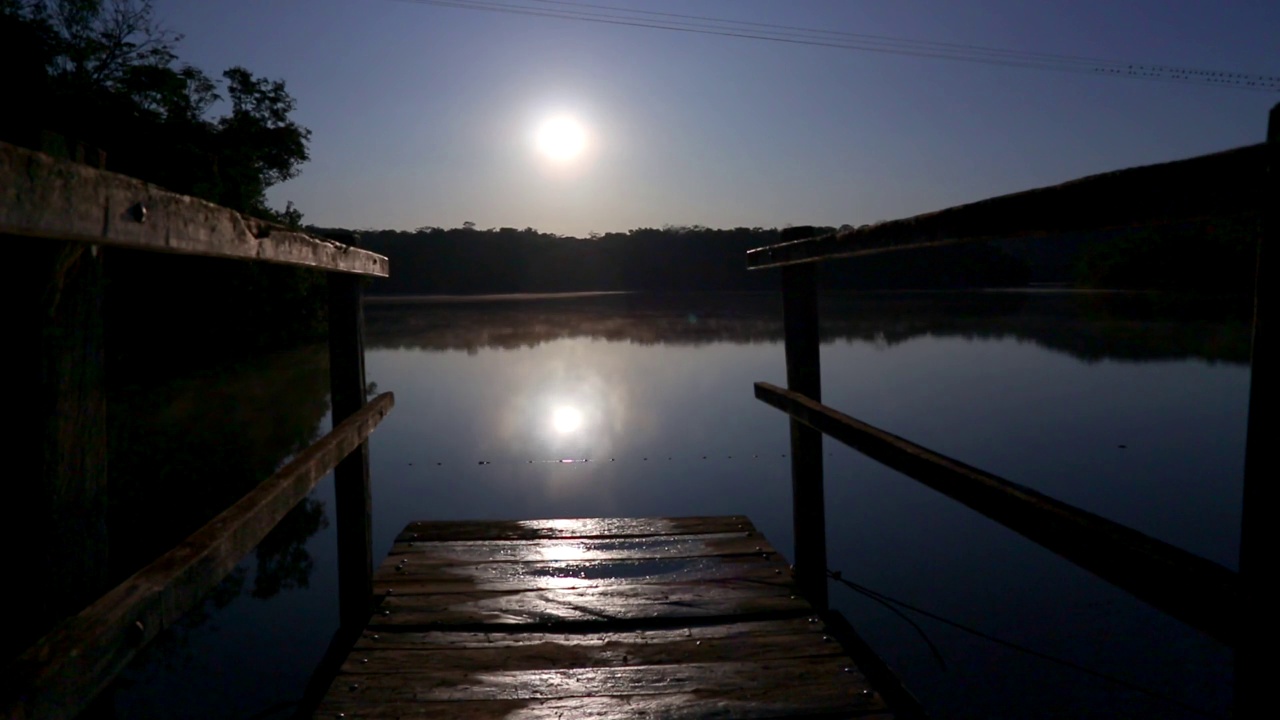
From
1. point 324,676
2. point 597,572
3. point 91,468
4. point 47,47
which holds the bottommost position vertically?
point 324,676

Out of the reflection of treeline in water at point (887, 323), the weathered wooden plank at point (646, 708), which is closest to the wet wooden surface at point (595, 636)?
the weathered wooden plank at point (646, 708)

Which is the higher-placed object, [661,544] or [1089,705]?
[661,544]

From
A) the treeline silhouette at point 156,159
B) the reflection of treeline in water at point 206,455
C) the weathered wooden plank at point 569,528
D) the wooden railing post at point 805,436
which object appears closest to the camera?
the wooden railing post at point 805,436

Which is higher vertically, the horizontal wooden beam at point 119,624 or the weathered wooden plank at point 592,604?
the horizontal wooden beam at point 119,624

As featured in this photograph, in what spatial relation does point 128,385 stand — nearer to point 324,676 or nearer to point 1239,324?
point 324,676

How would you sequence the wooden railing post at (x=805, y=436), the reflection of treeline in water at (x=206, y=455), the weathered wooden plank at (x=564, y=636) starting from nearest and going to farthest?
the weathered wooden plank at (x=564, y=636) → the wooden railing post at (x=805, y=436) → the reflection of treeline in water at (x=206, y=455)

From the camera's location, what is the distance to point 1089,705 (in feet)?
17.7

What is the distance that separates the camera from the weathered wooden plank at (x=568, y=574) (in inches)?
142

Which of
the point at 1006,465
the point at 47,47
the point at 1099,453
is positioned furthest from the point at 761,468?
the point at 47,47

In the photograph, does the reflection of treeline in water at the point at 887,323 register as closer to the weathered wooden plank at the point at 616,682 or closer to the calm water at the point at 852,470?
the calm water at the point at 852,470

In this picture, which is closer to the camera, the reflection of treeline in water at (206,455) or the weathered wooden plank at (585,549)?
the weathered wooden plank at (585,549)

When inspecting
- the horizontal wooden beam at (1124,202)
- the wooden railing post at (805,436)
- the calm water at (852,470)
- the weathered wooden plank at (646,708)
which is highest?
the horizontal wooden beam at (1124,202)

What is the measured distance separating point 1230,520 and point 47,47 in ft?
83.6

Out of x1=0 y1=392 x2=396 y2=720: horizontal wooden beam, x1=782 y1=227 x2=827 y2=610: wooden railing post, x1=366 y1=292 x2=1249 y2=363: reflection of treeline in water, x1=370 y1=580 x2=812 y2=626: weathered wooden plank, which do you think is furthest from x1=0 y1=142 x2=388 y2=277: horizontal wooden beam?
x1=366 y1=292 x2=1249 y2=363: reflection of treeline in water
